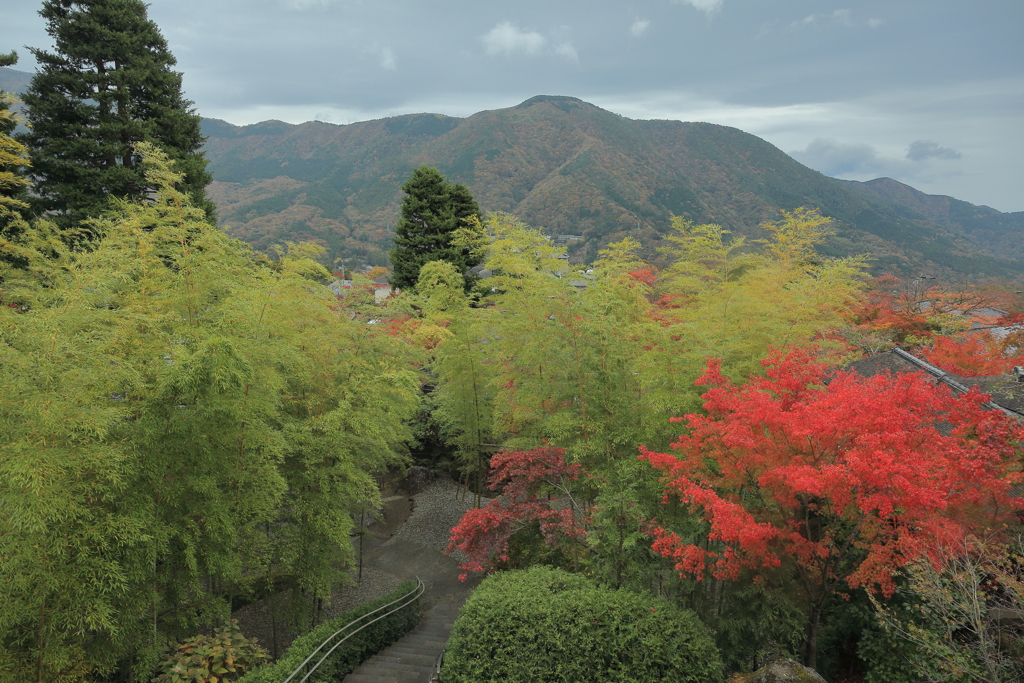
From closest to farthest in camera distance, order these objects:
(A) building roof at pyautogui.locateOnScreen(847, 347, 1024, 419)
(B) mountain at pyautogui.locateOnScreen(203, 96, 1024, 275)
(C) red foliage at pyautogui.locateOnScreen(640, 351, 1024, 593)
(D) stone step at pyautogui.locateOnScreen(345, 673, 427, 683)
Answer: (C) red foliage at pyautogui.locateOnScreen(640, 351, 1024, 593), (D) stone step at pyautogui.locateOnScreen(345, 673, 427, 683), (A) building roof at pyautogui.locateOnScreen(847, 347, 1024, 419), (B) mountain at pyautogui.locateOnScreen(203, 96, 1024, 275)

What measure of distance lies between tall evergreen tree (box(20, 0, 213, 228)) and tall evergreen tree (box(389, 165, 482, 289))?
22.1ft

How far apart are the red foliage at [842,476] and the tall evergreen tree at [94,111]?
15.2m

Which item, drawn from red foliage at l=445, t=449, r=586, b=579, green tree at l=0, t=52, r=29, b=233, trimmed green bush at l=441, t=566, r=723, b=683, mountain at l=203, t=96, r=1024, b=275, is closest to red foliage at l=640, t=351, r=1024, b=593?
trimmed green bush at l=441, t=566, r=723, b=683

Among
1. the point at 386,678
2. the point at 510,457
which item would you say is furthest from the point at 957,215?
the point at 386,678

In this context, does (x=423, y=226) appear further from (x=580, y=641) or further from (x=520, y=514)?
(x=580, y=641)

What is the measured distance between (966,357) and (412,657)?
48.6ft

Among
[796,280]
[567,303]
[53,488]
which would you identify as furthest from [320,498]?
[796,280]

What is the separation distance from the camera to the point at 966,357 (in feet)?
39.6

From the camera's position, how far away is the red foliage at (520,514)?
7684 mm

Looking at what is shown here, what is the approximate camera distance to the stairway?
21.2 ft

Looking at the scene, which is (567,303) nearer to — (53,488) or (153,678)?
(53,488)

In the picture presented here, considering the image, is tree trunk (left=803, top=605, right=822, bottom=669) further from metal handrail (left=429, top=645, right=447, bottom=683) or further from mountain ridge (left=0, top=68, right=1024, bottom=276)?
mountain ridge (left=0, top=68, right=1024, bottom=276)

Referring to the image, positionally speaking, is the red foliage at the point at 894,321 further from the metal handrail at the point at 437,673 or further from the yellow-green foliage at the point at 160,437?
the yellow-green foliage at the point at 160,437

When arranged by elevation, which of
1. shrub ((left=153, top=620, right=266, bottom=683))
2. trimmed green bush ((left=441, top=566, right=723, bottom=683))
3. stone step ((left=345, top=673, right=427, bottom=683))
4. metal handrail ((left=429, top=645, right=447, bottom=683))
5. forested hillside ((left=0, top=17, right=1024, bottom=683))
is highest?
forested hillside ((left=0, top=17, right=1024, bottom=683))
